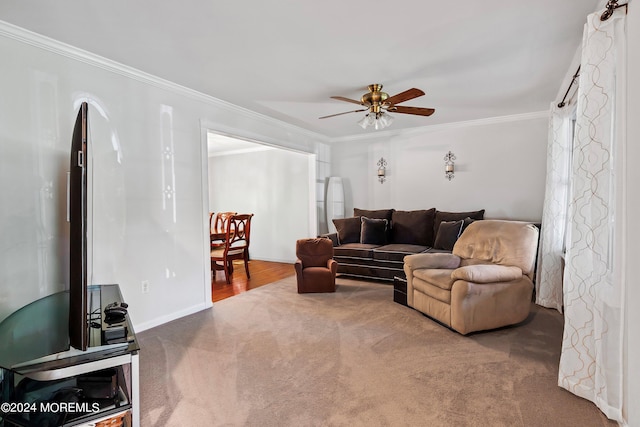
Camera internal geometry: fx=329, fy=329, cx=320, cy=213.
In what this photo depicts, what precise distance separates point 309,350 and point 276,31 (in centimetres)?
241

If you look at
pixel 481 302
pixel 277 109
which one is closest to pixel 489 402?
pixel 481 302

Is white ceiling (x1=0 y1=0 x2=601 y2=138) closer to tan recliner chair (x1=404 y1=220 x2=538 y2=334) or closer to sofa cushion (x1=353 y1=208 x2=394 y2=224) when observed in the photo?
tan recliner chair (x1=404 y1=220 x2=538 y2=334)

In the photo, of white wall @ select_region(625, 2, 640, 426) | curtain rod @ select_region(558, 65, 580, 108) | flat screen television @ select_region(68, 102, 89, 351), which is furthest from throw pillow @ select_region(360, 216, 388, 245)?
flat screen television @ select_region(68, 102, 89, 351)

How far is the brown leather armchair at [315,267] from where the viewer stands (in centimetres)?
425

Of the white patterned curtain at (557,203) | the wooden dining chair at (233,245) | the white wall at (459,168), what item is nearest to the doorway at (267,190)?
the white wall at (459,168)

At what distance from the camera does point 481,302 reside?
9.36ft

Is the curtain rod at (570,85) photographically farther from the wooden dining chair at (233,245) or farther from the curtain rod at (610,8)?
the wooden dining chair at (233,245)

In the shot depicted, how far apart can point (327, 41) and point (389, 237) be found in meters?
3.52

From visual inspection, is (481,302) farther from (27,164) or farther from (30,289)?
(27,164)

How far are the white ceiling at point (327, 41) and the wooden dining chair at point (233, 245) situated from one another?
195 cm

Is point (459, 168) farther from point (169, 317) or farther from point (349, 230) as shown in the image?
point (169, 317)

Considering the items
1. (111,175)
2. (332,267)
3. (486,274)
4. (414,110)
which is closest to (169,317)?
(111,175)

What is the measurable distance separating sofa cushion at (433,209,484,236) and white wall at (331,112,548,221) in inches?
13.0

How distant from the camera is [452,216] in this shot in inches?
193
